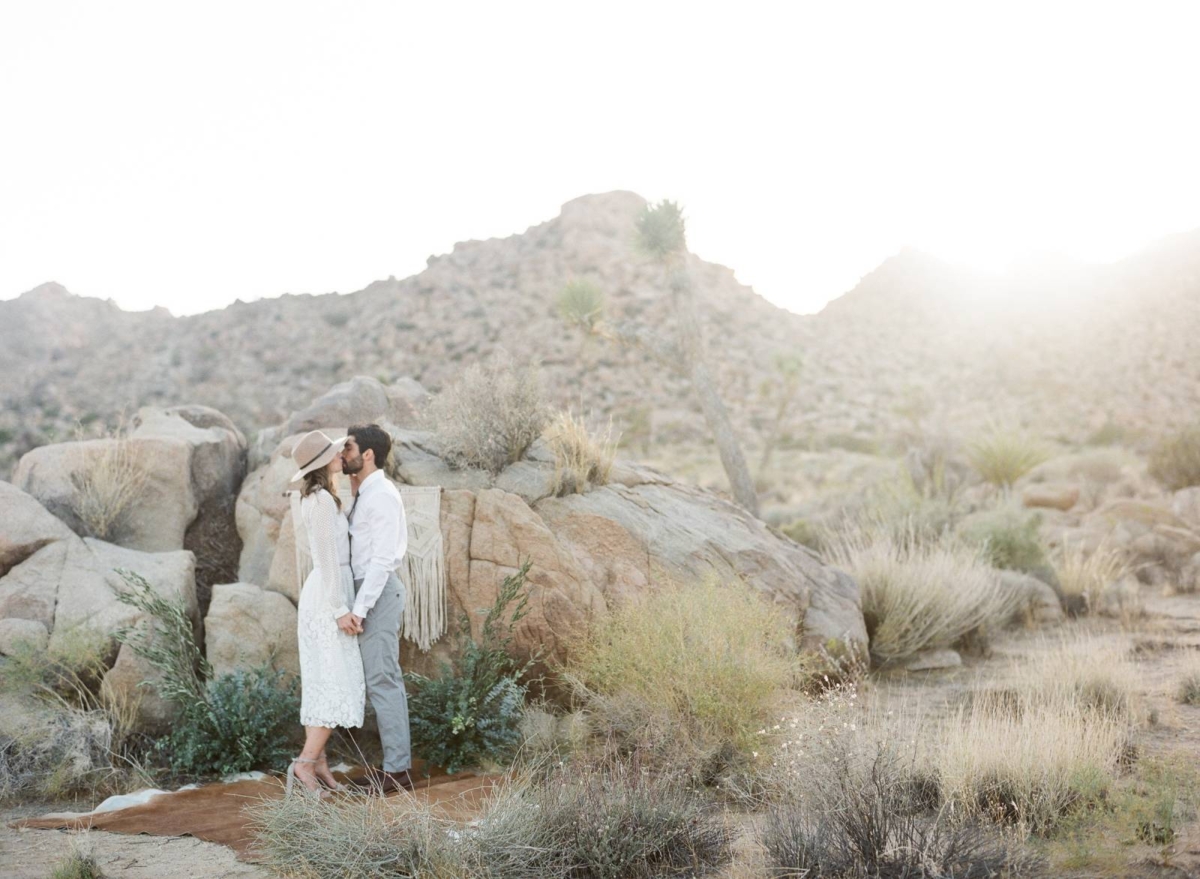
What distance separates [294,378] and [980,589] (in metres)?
37.3

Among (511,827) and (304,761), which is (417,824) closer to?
(511,827)

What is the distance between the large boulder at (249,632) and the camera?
7.36 metres

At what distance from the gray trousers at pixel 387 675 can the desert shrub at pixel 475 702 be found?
0.46 meters

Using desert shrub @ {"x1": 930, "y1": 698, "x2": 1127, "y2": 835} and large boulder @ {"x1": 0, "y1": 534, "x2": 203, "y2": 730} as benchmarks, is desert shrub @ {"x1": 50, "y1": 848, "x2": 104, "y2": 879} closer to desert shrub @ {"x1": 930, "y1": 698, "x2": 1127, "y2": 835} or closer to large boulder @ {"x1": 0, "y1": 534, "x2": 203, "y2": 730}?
large boulder @ {"x1": 0, "y1": 534, "x2": 203, "y2": 730}

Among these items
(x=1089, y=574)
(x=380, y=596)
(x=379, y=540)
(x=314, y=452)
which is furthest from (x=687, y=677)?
(x=1089, y=574)

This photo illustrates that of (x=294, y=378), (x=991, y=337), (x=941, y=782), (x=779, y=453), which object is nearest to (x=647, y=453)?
(x=779, y=453)

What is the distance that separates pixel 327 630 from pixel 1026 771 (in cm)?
411

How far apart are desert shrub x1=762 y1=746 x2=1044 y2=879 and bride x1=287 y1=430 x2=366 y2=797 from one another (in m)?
2.82

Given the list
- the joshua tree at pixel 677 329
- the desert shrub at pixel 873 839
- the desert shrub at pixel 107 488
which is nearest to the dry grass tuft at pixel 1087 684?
the desert shrub at pixel 873 839

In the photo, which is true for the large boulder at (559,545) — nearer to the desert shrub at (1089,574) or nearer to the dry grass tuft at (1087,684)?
the dry grass tuft at (1087,684)

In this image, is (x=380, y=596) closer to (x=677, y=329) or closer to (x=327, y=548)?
(x=327, y=548)

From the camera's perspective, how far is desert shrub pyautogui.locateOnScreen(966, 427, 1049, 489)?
62.5ft

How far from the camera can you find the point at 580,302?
568 inches

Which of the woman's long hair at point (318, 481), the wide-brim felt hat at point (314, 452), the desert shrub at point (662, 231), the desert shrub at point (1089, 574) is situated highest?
the desert shrub at point (662, 231)
